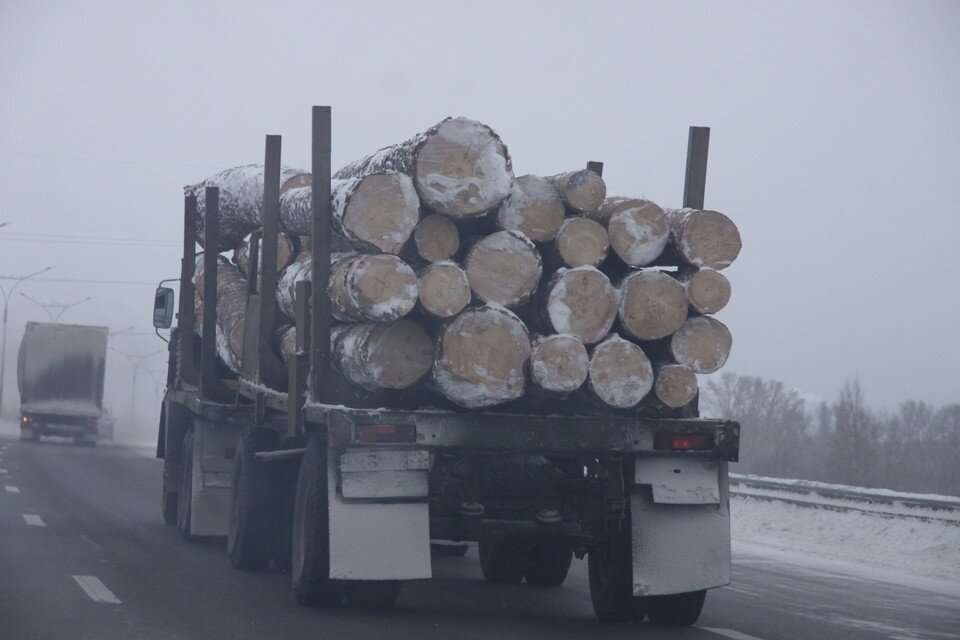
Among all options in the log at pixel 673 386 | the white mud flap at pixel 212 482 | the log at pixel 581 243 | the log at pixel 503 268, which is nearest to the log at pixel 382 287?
the log at pixel 503 268

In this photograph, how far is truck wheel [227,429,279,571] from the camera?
10.9 m

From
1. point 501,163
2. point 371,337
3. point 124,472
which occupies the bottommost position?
point 124,472

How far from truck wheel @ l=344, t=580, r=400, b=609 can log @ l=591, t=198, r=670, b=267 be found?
8.40 ft

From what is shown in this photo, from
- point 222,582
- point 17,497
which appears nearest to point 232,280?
point 222,582

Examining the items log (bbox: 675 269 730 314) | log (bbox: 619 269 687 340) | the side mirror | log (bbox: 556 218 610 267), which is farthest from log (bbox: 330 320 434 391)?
the side mirror

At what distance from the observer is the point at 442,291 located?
820 cm

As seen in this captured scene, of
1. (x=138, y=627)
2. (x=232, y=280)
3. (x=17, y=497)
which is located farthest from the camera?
(x=17, y=497)

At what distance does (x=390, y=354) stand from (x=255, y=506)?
319 centimetres

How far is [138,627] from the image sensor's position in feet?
26.7

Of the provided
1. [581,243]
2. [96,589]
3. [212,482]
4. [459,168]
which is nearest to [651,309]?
[581,243]

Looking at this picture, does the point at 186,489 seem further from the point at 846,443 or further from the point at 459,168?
the point at 846,443

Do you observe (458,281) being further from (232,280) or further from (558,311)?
(232,280)

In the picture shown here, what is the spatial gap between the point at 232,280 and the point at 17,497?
7.43 meters

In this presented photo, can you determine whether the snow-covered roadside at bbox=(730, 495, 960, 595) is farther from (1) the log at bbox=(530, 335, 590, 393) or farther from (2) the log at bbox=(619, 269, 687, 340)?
(1) the log at bbox=(530, 335, 590, 393)
